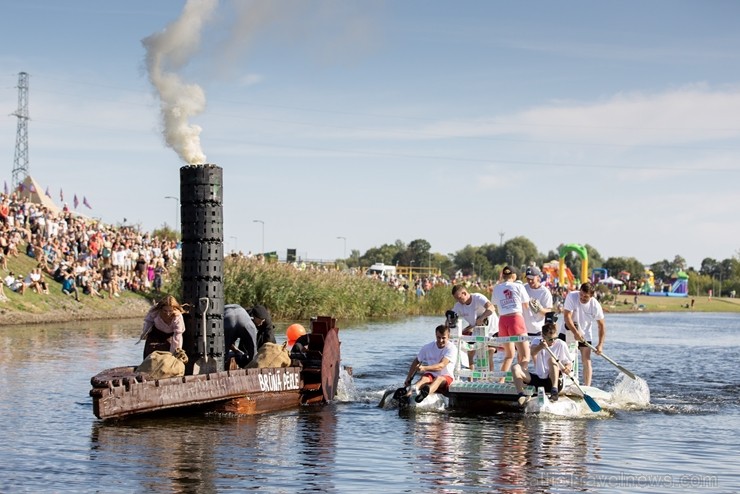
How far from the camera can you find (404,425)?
1634 centimetres

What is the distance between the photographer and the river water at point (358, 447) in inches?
468

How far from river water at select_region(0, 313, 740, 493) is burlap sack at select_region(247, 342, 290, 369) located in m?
0.84

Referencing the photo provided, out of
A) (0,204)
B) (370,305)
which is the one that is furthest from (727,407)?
(370,305)

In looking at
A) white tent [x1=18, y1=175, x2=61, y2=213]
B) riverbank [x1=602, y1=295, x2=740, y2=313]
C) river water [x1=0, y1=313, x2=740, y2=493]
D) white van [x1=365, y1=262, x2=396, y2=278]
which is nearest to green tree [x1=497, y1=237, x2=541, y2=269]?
riverbank [x1=602, y1=295, x2=740, y2=313]

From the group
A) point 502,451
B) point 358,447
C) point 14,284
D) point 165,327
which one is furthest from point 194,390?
point 14,284

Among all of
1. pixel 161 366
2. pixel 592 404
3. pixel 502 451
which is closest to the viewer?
pixel 502 451

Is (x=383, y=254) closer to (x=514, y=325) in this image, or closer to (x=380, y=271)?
(x=380, y=271)

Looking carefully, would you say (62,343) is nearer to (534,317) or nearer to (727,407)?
(534,317)

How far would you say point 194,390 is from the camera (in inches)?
618

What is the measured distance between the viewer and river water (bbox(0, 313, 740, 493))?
39.0ft

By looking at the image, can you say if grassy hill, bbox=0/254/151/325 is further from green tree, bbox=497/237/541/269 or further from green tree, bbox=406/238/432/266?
green tree, bbox=497/237/541/269

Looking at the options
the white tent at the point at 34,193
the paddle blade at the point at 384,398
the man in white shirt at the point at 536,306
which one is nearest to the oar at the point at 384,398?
the paddle blade at the point at 384,398

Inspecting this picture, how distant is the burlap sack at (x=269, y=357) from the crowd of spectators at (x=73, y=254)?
68.6 ft

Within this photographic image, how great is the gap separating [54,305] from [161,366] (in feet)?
79.3
